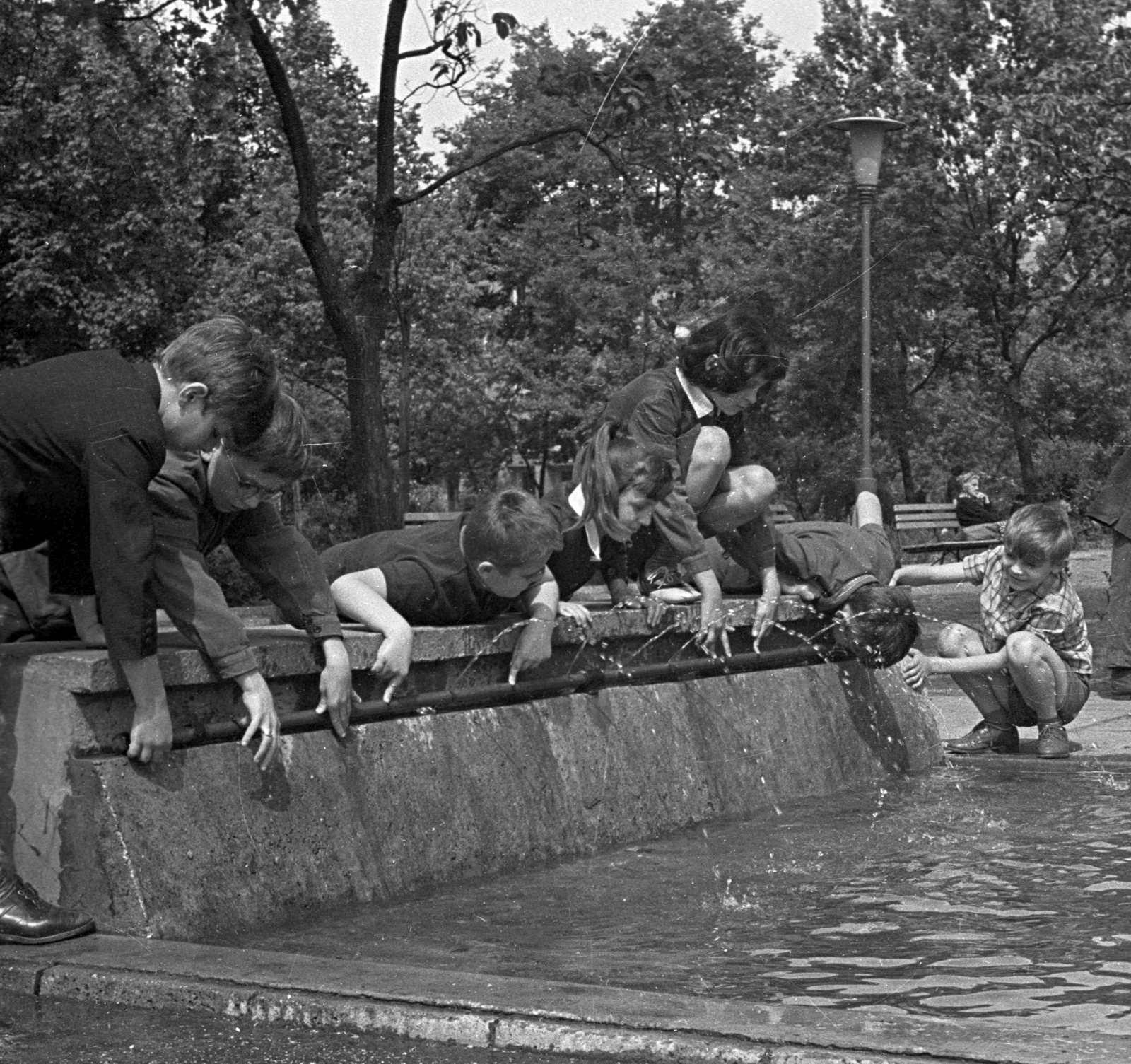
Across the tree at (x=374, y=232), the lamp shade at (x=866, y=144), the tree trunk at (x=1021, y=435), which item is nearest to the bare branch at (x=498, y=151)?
the tree at (x=374, y=232)

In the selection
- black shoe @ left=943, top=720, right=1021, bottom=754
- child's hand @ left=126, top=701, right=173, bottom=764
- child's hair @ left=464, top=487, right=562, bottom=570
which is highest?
child's hair @ left=464, top=487, right=562, bottom=570

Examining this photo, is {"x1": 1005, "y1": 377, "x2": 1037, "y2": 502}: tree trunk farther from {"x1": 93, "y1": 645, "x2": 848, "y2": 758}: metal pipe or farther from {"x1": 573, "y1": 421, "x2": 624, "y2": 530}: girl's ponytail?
{"x1": 573, "y1": 421, "x2": 624, "y2": 530}: girl's ponytail

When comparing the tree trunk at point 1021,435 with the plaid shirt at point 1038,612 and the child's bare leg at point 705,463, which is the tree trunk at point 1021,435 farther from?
the child's bare leg at point 705,463

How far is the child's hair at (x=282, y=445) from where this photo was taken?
4.54 meters

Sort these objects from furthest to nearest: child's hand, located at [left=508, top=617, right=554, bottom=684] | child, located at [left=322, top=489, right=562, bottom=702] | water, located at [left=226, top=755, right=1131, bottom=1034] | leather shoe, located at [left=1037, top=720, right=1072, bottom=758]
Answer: leather shoe, located at [left=1037, top=720, right=1072, bottom=758], child's hand, located at [left=508, top=617, right=554, bottom=684], child, located at [left=322, top=489, right=562, bottom=702], water, located at [left=226, top=755, right=1131, bottom=1034]

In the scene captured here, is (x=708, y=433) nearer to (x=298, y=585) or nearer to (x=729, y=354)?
(x=729, y=354)

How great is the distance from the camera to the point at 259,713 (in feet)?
15.2

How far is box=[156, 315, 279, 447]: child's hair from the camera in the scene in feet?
14.4

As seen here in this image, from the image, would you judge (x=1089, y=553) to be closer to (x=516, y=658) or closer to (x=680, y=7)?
(x=680, y=7)

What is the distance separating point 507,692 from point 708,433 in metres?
1.60

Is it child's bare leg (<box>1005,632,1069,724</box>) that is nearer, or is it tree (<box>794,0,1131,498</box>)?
child's bare leg (<box>1005,632,1069,724</box>)

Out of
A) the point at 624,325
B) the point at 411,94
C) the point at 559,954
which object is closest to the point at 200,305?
the point at 624,325

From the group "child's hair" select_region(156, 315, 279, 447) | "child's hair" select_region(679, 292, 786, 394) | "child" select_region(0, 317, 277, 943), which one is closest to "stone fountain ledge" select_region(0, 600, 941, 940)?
"child" select_region(0, 317, 277, 943)

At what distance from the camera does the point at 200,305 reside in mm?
34406
